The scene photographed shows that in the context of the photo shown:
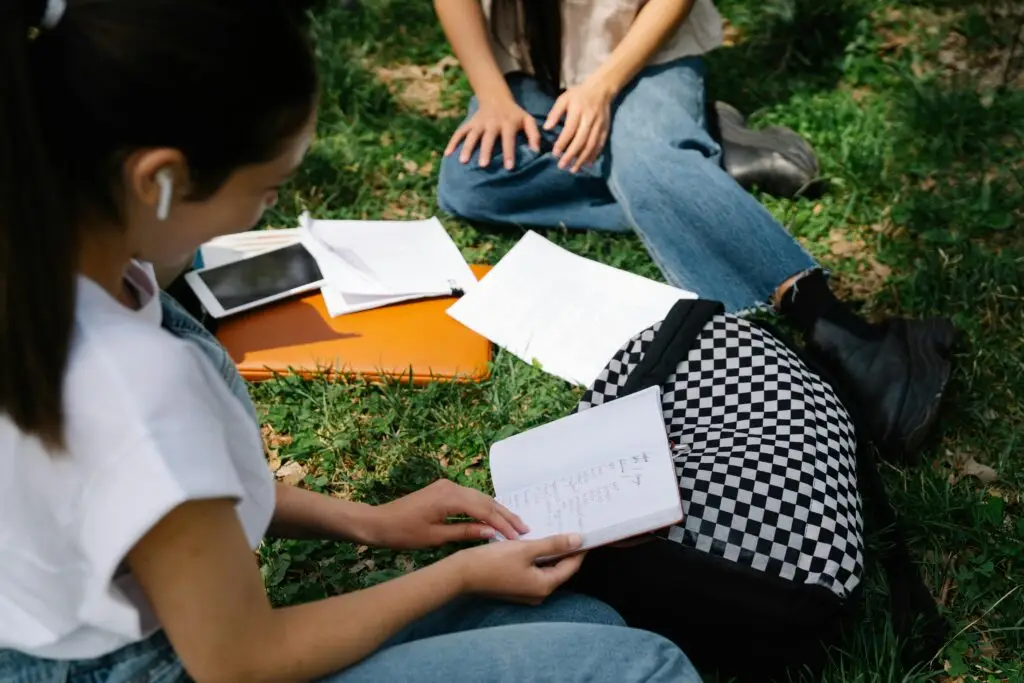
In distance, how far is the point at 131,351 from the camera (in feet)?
2.96

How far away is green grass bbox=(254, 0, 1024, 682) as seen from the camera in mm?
1831

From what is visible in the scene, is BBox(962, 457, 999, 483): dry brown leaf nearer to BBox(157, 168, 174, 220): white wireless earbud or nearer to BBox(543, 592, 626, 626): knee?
BBox(543, 592, 626, 626): knee

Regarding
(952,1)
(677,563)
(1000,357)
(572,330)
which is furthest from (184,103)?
(952,1)

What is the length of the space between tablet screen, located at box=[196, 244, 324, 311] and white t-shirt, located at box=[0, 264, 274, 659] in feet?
4.40

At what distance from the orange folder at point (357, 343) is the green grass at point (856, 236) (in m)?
0.05

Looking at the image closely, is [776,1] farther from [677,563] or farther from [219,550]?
[219,550]

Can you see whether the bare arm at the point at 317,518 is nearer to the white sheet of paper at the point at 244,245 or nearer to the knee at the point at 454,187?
the white sheet of paper at the point at 244,245

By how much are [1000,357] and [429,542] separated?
1.41m

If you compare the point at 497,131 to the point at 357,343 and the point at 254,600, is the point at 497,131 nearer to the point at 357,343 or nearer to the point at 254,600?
the point at 357,343

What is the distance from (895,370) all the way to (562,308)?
2.52 feet

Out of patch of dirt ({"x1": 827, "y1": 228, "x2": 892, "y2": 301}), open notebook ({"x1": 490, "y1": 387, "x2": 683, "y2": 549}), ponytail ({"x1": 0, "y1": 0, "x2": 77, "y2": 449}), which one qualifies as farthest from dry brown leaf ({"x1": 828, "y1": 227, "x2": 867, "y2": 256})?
ponytail ({"x1": 0, "y1": 0, "x2": 77, "y2": 449})

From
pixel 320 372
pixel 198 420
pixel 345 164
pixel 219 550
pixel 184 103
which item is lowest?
pixel 320 372

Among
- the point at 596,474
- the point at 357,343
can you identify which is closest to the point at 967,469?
the point at 596,474

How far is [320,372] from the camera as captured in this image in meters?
2.20
